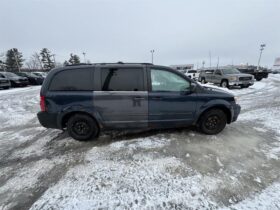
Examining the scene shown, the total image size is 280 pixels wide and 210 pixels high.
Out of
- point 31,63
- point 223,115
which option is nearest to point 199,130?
point 223,115

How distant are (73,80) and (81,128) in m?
1.15

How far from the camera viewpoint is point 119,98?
401 cm

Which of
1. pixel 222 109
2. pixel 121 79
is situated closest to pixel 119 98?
pixel 121 79

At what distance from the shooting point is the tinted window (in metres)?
4.02

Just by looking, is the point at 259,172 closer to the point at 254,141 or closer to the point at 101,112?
the point at 254,141

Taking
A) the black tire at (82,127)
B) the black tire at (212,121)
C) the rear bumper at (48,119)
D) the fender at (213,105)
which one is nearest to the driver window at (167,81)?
the fender at (213,105)

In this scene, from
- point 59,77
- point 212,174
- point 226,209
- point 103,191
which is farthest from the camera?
point 59,77

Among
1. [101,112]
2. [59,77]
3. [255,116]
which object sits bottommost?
[255,116]

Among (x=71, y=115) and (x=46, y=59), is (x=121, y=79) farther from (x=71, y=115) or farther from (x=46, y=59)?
(x=46, y=59)

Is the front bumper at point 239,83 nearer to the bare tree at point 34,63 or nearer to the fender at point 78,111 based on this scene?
the fender at point 78,111

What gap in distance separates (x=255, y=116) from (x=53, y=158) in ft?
20.7

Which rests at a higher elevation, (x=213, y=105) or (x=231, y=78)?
(x=213, y=105)

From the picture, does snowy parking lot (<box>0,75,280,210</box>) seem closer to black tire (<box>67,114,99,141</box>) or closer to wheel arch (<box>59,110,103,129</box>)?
black tire (<box>67,114,99,141</box>)

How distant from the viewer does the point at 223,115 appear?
4473mm
